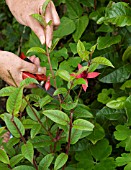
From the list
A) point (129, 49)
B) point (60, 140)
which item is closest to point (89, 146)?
point (60, 140)

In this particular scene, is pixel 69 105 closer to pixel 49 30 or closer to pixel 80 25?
pixel 49 30

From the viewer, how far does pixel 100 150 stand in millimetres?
1570

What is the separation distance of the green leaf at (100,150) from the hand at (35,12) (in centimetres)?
46

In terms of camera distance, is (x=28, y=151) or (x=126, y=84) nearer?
(x=28, y=151)

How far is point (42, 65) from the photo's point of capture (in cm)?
162

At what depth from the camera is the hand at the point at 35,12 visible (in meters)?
1.51

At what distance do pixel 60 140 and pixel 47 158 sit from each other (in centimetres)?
15

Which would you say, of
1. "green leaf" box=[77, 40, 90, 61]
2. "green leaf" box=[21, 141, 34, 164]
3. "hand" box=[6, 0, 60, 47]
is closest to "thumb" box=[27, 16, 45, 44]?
"hand" box=[6, 0, 60, 47]

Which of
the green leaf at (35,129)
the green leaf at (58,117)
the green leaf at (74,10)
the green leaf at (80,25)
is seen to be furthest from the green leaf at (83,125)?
the green leaf at (74,10)

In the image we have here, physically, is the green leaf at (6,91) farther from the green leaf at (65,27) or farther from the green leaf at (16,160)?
the green leaf at (65,27)

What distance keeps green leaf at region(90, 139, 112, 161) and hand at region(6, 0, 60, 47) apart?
46 centimetres

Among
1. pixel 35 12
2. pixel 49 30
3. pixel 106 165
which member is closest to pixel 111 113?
pixel 106 165

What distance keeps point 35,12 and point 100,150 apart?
630 millimetres

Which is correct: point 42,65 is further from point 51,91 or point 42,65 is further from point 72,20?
point 72,20
